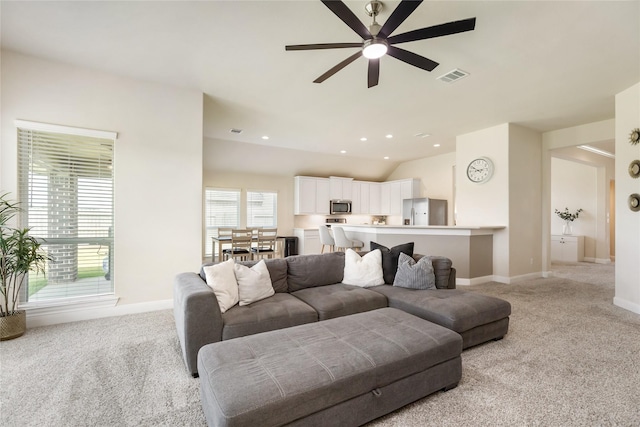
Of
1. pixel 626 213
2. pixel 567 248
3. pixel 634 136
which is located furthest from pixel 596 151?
pixel 626 213

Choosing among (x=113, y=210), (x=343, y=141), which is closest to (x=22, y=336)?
(x=113, y=210)

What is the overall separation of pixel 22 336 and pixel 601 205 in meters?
11.2

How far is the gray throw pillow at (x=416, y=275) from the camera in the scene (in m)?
3.16

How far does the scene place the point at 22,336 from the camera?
9.20ft

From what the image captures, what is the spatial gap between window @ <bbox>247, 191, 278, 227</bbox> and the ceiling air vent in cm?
538

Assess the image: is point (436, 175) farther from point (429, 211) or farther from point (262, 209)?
point (262, 209)

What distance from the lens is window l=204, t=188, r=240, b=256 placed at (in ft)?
23.2

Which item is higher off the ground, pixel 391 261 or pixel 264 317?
pixel 391 261

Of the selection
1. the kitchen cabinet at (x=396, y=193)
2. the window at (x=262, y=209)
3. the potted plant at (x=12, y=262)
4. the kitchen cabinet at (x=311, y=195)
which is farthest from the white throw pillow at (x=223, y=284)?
the kitchen cabinet at (x=396, y=193)

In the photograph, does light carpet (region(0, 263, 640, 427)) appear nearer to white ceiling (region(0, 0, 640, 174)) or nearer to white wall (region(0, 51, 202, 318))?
white wall (region(0, 51, 202, 318))

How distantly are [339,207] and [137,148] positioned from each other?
18.5 feet

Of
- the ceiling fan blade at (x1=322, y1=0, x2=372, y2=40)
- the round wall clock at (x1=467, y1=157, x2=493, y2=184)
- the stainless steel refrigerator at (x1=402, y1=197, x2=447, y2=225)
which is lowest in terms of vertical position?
the stainless steel refrigerator at (x1=402, y1=197, x2=447, y2=225)

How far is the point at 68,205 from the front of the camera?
3223mm

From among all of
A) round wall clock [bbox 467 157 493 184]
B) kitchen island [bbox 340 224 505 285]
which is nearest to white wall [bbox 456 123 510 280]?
round wall clock [bbox 467 157 493 184]
